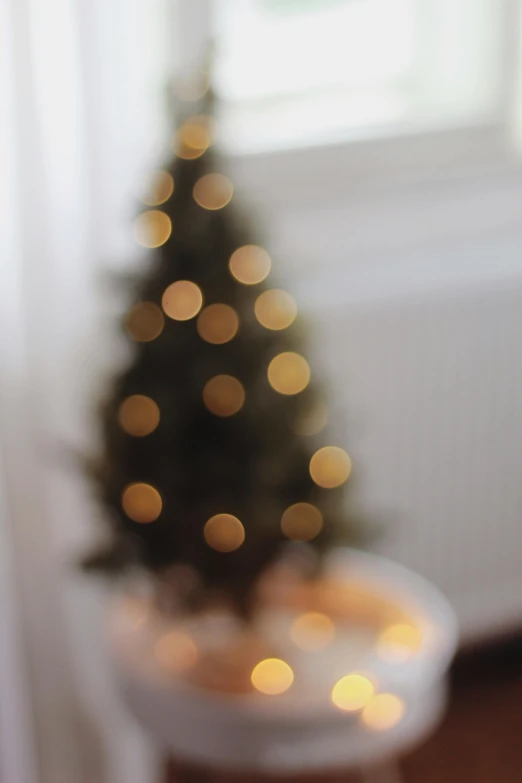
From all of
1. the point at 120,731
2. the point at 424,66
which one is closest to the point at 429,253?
the point at 424,66

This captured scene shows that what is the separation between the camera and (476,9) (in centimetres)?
178

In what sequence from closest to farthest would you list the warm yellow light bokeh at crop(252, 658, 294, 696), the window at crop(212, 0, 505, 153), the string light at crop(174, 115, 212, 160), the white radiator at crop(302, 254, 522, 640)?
1. the string light at crop(174, 115, 212, 160)
2. the warm yellow light bokeh at crop(252, 658, 294, 696)
3. the white radiator at crop(302, 254, 522, 640)
4. the window at crop(212, 0, 505, 153)

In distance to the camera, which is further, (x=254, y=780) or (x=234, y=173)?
(x=254, y=780)

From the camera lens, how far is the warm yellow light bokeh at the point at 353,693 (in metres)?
1.14

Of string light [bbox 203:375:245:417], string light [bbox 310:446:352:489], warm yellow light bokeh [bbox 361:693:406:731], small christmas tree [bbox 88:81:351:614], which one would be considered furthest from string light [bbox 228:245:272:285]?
warm yellow light bokeh [bbox 361:693:406:731]

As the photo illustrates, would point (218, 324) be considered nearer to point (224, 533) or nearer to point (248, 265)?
point (248, 265)

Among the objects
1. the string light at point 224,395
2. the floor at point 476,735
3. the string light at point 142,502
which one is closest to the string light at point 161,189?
the string light at point 224,395

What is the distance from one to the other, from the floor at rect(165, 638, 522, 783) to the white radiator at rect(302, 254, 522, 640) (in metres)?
0.18

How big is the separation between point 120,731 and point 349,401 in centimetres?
65

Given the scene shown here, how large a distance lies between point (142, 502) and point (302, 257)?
2.03 ft

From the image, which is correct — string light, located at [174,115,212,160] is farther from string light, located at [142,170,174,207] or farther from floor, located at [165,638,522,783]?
floor, located at [165,638,522,783]

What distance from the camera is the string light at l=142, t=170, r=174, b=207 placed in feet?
3.54

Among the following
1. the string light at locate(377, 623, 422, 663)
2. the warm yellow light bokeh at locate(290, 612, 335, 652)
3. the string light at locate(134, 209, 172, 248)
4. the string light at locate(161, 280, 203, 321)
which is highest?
the string light at locate(134, 209, 172, 248)

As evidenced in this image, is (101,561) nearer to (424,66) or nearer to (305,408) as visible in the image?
(305,408)
